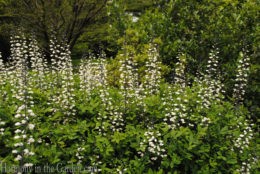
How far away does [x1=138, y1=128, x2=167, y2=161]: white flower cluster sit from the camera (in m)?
4.91

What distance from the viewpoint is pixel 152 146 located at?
5008 millimetres

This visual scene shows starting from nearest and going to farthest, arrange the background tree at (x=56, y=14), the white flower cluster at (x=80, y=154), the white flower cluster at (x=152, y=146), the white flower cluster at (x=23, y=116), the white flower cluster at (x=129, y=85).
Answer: the white flower cluster at (x=23, y=116) < the white flower cluster at (x=80, y=154) < the white flower cluster at (x=152, y=146) < the white flower cluster at (x=129, y=85) < the background tree at (x=56, y=14)

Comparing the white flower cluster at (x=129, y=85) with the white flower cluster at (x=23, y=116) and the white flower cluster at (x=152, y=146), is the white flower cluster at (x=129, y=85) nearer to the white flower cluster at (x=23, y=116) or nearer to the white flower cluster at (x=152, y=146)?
the white flower cluster at (x=152, y=146)

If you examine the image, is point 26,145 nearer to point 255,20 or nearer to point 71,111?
point 71,111

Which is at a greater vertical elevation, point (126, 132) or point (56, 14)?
point (56, 14)

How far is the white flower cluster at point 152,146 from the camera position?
4910 millimetres

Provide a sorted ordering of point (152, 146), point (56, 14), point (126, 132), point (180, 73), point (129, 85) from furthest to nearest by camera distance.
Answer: point (56, 14) < point (180, 73) < point (129, 85) < point (126, 132) < point (152, 146)

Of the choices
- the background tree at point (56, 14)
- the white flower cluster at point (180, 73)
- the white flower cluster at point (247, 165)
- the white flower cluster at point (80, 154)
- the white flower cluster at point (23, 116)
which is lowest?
the white flower cluster at point (247, 165)

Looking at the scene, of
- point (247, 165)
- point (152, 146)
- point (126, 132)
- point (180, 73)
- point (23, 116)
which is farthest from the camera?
point (180, 73)

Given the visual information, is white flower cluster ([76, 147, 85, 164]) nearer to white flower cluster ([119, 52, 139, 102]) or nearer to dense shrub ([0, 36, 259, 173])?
dense shrub ([0, 36, 259, 173])

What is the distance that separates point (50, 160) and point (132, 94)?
237 centimetres

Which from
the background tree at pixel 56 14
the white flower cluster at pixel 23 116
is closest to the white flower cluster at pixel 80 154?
the white flower cluster at pixel 23 116

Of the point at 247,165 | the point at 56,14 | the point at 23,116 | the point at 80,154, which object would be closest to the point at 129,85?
the point at 80,154

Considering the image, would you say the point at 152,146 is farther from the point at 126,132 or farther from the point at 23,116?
the point at 23,116
